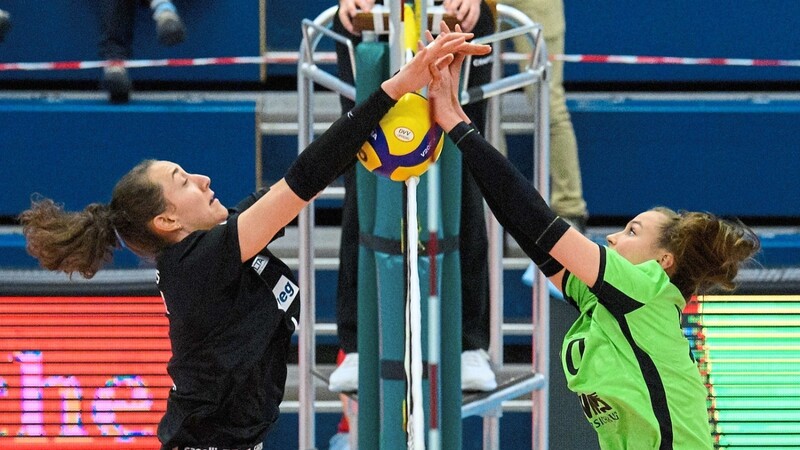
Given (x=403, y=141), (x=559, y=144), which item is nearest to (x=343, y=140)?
(x=403, y=141)

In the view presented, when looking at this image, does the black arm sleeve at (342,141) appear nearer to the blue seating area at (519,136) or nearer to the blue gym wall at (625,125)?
the blue seating area at (519,136)

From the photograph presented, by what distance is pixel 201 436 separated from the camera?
266 cm

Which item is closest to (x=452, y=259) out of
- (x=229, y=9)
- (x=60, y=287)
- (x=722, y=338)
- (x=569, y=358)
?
(x=569, y=358)

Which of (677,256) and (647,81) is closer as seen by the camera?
(677,256)

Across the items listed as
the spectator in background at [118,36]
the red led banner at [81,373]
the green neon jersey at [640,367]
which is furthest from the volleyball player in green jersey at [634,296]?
the spectator in background at [118,36]

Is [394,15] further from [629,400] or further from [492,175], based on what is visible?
[629,400]

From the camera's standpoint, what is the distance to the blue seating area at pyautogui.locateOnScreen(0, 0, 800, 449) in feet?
16.2

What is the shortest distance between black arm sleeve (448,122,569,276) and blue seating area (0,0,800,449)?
2269 mm

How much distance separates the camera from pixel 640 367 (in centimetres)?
258

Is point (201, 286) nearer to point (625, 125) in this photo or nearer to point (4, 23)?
point (4, 23)

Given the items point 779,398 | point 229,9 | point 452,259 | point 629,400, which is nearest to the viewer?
point 629,400

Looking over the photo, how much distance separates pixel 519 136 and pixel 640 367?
2.67 m

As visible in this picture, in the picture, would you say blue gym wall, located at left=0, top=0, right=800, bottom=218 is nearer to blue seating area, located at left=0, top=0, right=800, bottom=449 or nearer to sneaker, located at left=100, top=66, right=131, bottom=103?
blue seating area, located at left=0, top=0, right=800, bottom=449

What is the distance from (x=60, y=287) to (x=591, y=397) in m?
1.83
